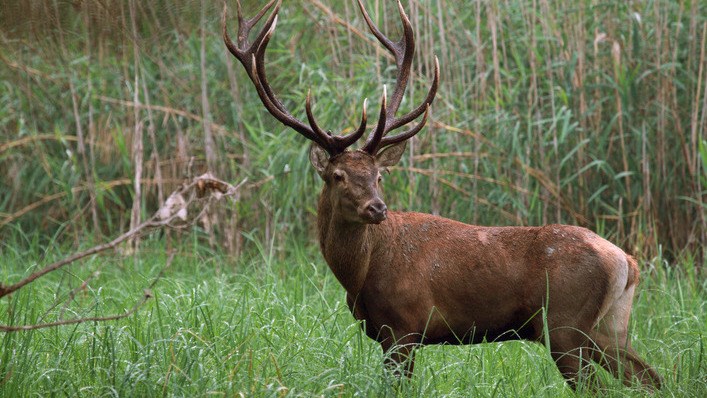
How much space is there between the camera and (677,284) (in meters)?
6.36

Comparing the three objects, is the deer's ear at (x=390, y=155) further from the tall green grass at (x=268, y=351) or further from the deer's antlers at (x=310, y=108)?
the tall green grass at (x=268, y=351)

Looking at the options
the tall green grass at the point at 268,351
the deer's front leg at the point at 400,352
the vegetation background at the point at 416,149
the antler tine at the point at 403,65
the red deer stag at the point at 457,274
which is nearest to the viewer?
the tall green grass at the point at 268,351

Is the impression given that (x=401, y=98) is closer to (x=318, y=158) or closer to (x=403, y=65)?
(x=403, y=65)

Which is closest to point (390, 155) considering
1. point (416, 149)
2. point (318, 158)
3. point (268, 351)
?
point (318, 158)

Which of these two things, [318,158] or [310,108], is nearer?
[318,158]

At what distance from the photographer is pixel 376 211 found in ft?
14.6

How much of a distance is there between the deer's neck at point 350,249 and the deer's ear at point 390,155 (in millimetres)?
324

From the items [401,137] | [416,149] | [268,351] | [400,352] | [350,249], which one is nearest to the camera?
[268,351]

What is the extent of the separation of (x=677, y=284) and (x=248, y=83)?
3565 millimetres

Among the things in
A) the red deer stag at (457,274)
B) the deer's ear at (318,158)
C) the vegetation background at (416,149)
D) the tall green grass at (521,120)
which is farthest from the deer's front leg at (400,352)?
the tall green grass at (521,120)

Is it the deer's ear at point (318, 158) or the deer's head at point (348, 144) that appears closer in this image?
the deer's head at point (348, 144)

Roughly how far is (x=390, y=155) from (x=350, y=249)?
52cm

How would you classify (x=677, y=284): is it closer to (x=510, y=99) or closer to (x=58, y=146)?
(x=510, y=99)

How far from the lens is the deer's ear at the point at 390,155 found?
16.0ft
